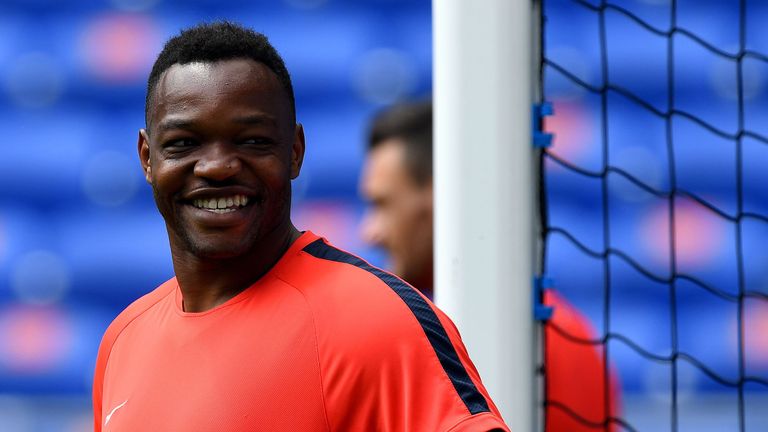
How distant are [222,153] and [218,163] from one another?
14 mm

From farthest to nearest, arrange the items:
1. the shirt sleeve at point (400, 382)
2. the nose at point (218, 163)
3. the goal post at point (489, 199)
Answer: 1. the goal post at point (489, 199)
2. the nose at point (218, 163)
3. the shirt sleeve at point (400, 382)

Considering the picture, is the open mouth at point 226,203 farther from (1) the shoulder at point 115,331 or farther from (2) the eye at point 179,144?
(1) the shoulder at point 115,331

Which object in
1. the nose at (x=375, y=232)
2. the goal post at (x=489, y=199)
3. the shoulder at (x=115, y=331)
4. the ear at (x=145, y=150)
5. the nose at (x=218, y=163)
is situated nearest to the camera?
the nose at (x=218, y=163)

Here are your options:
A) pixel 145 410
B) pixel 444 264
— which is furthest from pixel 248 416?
pixel 444 264

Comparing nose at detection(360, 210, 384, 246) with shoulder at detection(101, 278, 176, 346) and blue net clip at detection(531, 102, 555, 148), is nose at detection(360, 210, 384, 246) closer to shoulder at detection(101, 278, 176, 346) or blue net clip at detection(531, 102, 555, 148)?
blue net clip at detection(531, 102, 555, 148)

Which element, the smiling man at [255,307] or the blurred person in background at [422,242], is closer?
the smiling man at [255,307]

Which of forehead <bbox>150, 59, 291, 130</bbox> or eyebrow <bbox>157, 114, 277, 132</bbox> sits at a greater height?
forehead <bbox>150, 59, 291, 130</bbox>

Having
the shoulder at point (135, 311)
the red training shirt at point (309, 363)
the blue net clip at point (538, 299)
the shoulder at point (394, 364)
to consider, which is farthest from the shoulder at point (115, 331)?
the blue net clip at point (538, 299)

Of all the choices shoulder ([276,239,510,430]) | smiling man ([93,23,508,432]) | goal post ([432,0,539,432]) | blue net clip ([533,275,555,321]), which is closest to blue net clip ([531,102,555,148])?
goal post ([432,0,539,432])

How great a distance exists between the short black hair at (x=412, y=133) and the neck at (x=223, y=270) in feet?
4.08

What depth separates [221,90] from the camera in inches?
54.6

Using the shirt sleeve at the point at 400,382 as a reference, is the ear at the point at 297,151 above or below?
above

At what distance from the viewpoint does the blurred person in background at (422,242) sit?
2164mm

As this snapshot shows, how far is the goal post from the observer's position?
1828mm
